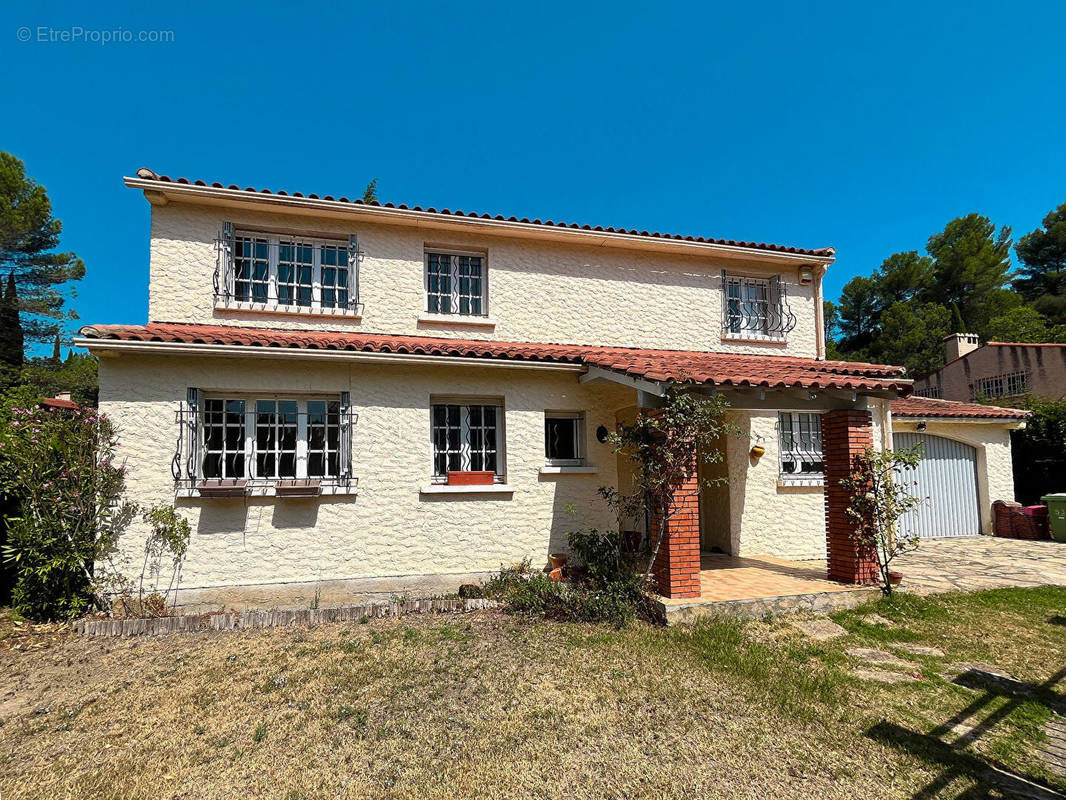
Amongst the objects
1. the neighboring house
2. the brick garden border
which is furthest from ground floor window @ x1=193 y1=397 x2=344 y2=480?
the neighboring house

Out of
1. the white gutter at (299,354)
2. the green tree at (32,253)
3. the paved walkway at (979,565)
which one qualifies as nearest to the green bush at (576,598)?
the white gutter at (299,354)

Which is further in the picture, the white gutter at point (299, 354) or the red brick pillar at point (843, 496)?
the red brick pillar at point (843, 496)

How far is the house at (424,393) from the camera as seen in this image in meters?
7.59

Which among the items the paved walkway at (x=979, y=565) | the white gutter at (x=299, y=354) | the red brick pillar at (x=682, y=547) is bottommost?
the paved walkway at (x=979, y=565)

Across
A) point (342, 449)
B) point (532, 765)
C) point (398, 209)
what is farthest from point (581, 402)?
point (532, 765)

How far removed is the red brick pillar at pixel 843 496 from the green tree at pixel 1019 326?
96.5 ft

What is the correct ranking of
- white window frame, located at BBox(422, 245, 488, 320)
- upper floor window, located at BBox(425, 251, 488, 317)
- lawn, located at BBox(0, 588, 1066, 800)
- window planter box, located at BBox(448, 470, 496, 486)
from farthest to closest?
upper floor window, located at BBox(425, 251, 488, 317), white window frame, located at BBox(422, 245, 488, 320), window planter box, located at BBox(448, 470, 496, 486), lawn, located at BBox(0, 588, 1066, 800)

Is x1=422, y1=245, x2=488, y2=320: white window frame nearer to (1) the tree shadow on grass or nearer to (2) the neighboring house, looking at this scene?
(1) the tree shadow on grass

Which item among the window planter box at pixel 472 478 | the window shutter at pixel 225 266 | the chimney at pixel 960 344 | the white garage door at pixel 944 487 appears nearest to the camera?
the window planter box at pixel 472 478

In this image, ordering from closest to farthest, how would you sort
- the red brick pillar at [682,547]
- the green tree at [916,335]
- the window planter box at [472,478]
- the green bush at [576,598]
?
the green bush at [576,598]
the red brick pillar at [682,547]
the window planter box at [472,478]
the green tree at [916,335]

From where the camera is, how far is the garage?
44.2 ft

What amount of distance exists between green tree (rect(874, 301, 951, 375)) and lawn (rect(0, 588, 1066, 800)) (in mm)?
30696

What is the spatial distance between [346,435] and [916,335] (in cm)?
3592

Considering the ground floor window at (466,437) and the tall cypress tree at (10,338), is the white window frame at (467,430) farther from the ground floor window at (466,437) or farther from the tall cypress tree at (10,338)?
the tall cypress tree at (10,338)
